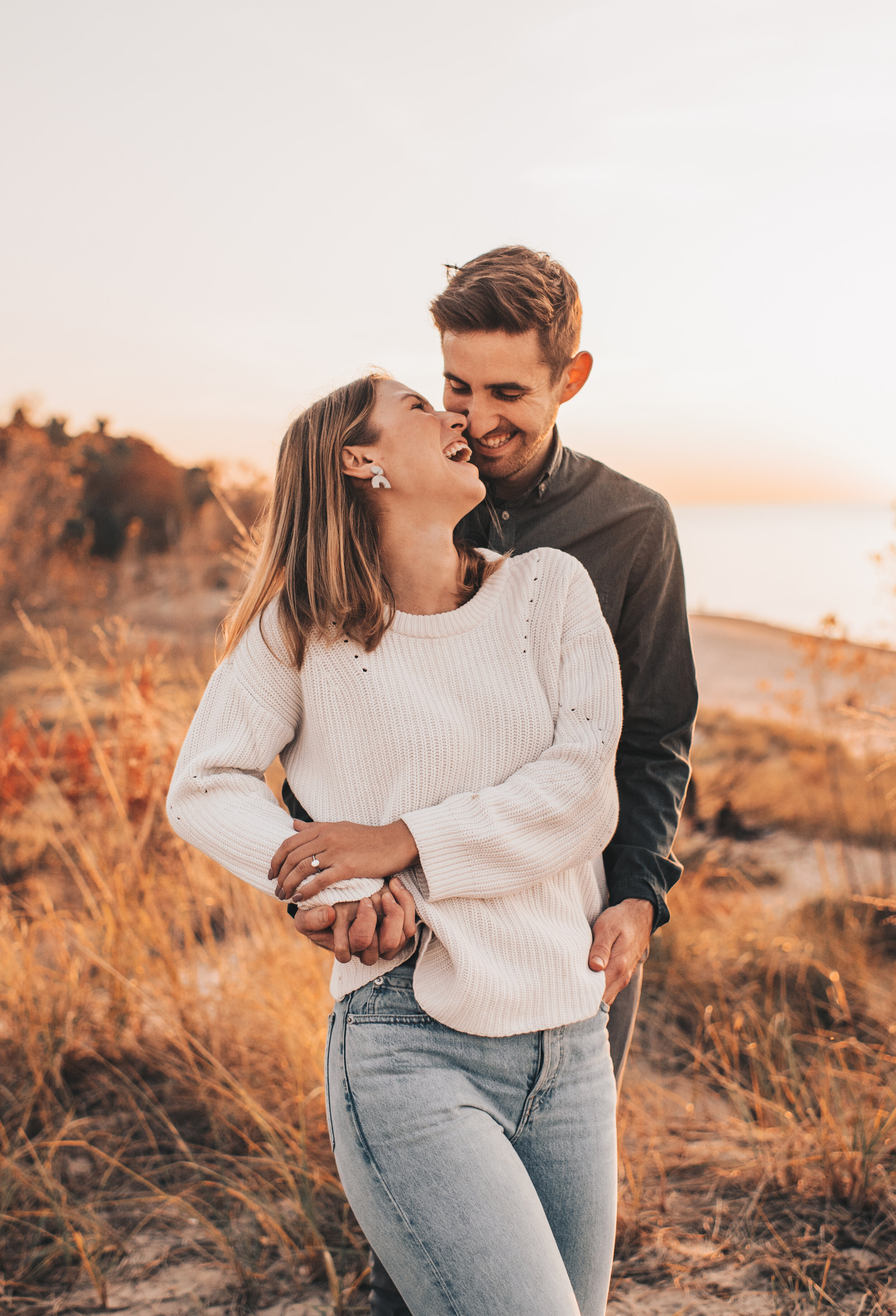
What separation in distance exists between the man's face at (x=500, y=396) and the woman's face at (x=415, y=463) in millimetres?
236

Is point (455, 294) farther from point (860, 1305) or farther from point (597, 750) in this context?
point (860, 1305)

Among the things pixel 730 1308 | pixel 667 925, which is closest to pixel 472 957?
pixel 730 1308

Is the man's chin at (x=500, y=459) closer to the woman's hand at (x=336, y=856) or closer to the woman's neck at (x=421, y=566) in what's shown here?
the woman's neck at (x=421, y=566)

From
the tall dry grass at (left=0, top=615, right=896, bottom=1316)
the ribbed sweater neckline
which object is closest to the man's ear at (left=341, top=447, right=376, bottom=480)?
the ribbed sweater neckline

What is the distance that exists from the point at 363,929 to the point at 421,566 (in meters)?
0.68

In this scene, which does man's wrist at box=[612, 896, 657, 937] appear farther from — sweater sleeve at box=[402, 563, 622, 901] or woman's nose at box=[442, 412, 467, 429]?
woman's nose at box=[442, 412, 467, 429]

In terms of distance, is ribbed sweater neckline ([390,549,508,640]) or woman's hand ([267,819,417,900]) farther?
ribbed sweater neckline ([390,549,508,640])

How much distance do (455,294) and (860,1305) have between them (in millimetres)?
2370

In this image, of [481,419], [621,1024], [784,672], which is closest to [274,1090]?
[621,1024]

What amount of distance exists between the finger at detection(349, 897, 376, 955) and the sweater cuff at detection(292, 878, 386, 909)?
0.05 feet

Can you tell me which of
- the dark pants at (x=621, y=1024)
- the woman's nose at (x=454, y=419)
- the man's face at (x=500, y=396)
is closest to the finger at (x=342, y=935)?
the dark pants at (x=621, y=1024)

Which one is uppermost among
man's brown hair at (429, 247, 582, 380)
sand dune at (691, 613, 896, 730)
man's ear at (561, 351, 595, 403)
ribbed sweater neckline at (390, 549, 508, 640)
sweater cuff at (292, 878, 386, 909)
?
man's brown hair at (429, 247, 582, 380)

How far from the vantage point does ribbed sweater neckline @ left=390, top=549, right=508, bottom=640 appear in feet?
5.15

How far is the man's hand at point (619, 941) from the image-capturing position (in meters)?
1.52
